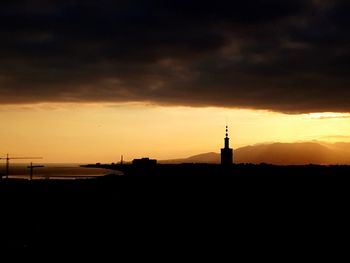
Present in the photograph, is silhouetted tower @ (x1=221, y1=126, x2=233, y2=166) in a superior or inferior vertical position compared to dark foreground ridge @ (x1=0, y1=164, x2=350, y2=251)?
superior

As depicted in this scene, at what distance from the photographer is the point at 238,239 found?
23438 millimetres

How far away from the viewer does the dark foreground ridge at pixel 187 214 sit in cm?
2434

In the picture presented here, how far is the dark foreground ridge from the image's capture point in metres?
24.3

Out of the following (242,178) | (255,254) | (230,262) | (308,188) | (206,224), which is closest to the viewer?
(230,262)

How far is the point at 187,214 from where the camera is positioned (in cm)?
3250

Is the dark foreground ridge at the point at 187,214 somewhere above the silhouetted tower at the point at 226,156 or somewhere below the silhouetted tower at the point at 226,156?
below

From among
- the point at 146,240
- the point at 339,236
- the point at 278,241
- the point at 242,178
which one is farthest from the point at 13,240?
the point at 242,178

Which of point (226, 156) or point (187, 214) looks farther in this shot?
point (226, 156)

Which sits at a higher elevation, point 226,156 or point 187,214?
point 226,156

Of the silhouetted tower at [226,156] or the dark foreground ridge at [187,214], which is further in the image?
the silhouetted tower at [226,156]

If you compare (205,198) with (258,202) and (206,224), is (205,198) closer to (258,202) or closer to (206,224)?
(258,202)

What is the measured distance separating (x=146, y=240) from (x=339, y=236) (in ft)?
31.3

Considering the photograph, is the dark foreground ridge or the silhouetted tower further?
the silhouetted tower

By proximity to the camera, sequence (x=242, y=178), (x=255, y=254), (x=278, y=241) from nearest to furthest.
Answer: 1. (x=255, y=254)
2. (x=278, y=241)
3. (x=242, y=178)
